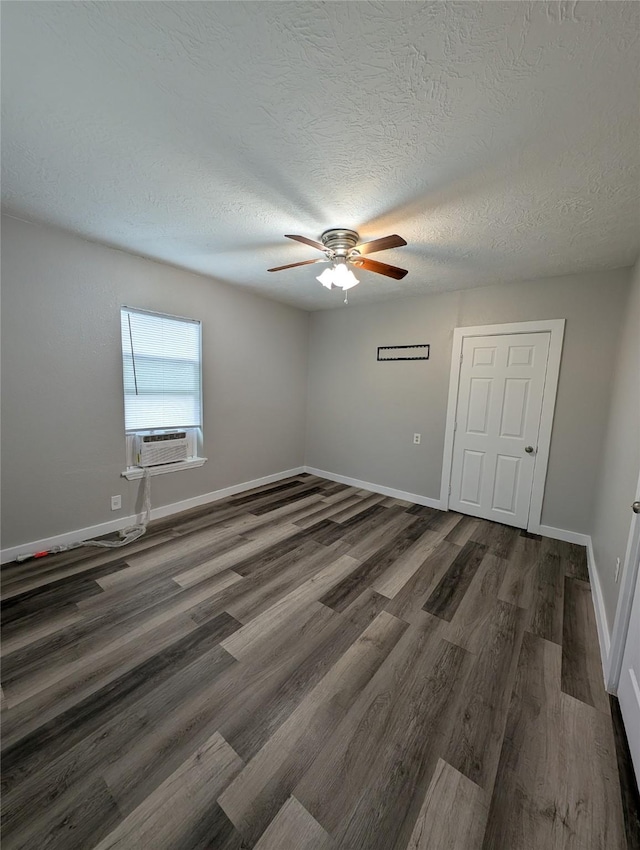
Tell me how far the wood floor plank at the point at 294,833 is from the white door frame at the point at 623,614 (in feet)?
4.92

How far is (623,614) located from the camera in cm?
152

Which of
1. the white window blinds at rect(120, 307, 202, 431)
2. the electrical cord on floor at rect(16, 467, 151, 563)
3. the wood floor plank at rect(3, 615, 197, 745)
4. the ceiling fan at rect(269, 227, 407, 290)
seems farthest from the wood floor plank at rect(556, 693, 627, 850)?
the white window blinds at rect(120, 307, 202, 431)

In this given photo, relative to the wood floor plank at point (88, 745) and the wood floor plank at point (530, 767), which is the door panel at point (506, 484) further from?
the wood floor plank at point (88, 745)

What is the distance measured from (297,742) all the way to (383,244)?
2515mm

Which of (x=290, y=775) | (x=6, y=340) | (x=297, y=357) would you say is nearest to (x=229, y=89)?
(x=6, y=340)

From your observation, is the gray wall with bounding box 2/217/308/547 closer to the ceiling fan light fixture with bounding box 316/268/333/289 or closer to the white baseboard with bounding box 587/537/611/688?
the ceiling fan light fixture with bounding box 316/268/333/289

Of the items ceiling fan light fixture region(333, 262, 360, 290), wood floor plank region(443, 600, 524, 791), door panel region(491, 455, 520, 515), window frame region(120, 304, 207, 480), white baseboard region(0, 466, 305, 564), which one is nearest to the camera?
wood floor plank region(443, 600, 524, 791)

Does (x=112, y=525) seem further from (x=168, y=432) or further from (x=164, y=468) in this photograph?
(x=168, y=432)

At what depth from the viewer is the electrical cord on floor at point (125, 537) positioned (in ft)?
8.23

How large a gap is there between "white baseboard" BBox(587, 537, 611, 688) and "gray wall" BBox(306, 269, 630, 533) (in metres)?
0.71

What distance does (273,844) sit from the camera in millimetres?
970

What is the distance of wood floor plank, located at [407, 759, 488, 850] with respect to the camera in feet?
3.26

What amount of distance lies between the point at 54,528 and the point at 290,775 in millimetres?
2537

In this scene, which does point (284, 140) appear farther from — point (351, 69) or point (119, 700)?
point (119, 700)
